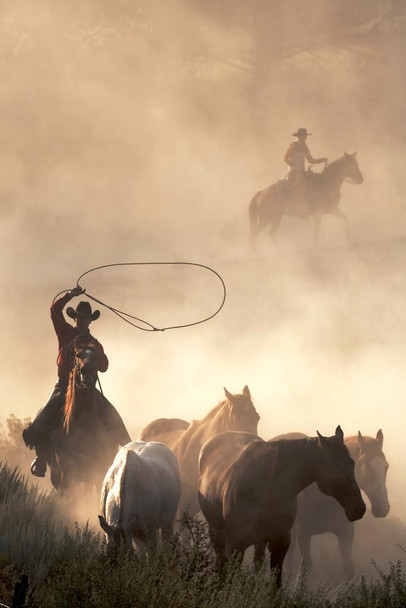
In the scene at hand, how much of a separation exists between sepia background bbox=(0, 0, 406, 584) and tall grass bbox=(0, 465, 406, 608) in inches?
220

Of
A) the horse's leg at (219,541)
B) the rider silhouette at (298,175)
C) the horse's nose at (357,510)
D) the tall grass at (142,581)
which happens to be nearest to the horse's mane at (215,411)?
the horse's leg at (219,541)

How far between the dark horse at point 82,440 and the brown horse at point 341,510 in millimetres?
2573

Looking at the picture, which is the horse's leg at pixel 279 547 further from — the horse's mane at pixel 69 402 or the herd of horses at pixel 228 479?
the horse's mane at pixel 69 402

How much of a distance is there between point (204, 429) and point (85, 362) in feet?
7.35

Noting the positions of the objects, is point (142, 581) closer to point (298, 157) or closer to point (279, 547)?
point (279, 547)

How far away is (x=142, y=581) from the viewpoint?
1009cm

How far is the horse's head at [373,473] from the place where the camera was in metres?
14.7

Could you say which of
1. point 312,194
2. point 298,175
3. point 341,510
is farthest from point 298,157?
point 341,510

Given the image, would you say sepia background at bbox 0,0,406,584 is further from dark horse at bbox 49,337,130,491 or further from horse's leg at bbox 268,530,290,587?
horse's leg at bbox 268,530,290,587

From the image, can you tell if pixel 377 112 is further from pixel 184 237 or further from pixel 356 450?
pixel 356 450

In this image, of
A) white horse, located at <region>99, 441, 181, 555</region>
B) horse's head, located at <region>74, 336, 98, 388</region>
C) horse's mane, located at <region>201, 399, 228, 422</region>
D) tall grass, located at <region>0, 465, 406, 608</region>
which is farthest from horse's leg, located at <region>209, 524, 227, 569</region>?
horse's mane, located at <region>201, 399, 228, 422</region>

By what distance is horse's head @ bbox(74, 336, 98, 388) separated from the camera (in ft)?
47.3

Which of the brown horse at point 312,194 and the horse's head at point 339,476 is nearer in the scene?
the horse's head at point 339,476

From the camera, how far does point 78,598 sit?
384 inches
